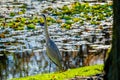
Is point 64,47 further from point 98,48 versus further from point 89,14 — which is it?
point 89,14

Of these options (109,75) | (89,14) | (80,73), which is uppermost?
(109,75)

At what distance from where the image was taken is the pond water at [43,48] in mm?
10930

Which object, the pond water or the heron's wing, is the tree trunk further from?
the pond water

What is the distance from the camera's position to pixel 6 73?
34.2 feet

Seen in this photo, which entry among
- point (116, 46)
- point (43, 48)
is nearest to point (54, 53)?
point (116, 46)

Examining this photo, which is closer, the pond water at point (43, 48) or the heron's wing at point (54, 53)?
the heron's wing at point (54, 53)

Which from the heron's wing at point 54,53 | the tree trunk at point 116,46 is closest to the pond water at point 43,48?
the heron's wing at point 54,53

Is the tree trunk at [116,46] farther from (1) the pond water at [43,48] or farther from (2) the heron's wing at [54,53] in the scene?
(1) the pond water at [43,48]

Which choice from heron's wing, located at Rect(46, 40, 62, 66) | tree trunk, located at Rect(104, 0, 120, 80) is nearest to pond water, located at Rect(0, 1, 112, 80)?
heron's wing, located at Rect(46, 40, 62, 66)

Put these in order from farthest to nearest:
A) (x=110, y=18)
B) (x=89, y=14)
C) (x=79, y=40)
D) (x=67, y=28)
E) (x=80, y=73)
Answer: (x=89, y=14), (x=110, y=18), (x=67, y=28), (x=79, y=40), (x=80, y=73)

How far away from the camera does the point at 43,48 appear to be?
1228 cm

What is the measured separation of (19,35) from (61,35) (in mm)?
1333

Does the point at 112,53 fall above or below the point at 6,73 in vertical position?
above

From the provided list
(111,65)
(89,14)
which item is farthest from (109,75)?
(89,14)
